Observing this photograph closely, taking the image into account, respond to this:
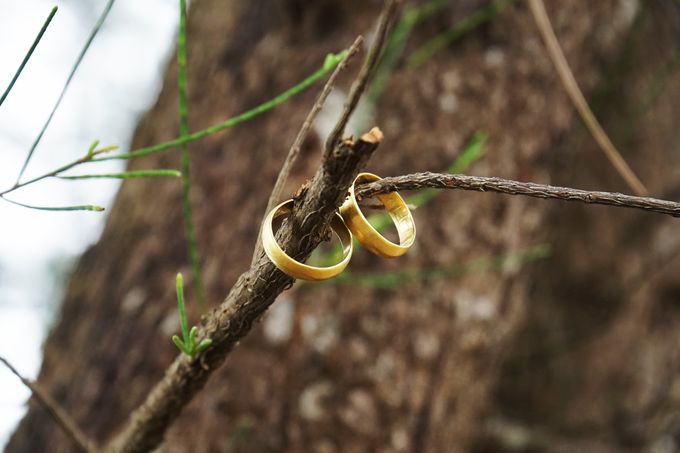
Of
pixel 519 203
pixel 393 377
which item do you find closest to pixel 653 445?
pixel 519 203

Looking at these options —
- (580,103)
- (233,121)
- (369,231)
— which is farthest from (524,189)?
(580,103)

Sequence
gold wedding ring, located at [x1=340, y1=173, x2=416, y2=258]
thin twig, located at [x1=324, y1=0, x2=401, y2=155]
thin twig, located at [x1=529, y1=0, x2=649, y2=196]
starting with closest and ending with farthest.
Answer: thin twig, located at [x1=324, y1=0, x2=401, y2=155], gold wedding ring, located at [x1=340, y1=173, x2=416, y2=258], thin twig, located at [x1=529, y1=0, x2=649, y2=196]

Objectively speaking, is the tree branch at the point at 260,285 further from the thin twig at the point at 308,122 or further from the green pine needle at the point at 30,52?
the green pine needle at the point at 30,52

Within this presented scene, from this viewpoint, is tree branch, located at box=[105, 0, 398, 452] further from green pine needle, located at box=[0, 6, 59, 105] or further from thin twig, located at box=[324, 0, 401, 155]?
green pine needle, located at box=[0, 6, 59, 105]

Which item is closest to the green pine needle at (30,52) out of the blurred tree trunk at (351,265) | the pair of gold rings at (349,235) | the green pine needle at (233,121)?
the green pine needle at (233,121)

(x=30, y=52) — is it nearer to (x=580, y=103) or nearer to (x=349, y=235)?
(x=349, y=235)

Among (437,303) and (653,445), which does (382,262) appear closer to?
(437,303)

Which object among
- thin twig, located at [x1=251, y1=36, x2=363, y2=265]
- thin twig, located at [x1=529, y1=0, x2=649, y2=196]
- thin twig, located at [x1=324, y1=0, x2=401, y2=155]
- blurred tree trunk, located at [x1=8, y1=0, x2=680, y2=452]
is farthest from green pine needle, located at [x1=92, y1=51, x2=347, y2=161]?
blurred tree trunk, located at [x1=8, y1=0, x2=680, y2=452]
